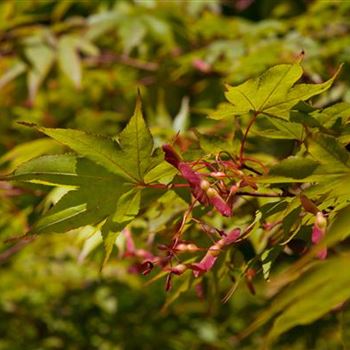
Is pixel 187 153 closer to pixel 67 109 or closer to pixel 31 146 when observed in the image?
pixel 31 146

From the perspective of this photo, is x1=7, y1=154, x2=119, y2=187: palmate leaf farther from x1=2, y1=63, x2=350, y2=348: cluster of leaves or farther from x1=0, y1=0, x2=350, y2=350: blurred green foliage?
x1=0, y1=0, x2=350, y2=350: blurred green foliage

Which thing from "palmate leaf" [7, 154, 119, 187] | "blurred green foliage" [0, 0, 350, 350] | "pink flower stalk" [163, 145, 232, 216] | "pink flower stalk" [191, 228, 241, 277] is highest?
"pink flower stalk" [163, 145, 232, 216]

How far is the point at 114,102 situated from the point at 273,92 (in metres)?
1.36

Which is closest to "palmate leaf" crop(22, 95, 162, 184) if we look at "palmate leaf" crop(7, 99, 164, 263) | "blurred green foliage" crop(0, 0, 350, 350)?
"palmate leaf" crop(7, 99, 164, 263)

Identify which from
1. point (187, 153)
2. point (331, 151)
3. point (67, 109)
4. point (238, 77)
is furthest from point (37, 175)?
point (67, 109)

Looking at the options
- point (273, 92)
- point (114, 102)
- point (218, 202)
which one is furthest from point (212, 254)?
point (114, 102)

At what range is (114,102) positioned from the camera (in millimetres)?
1988

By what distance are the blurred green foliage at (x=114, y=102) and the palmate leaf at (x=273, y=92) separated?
85 cm

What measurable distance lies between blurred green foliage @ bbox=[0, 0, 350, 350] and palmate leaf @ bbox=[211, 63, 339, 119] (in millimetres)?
849

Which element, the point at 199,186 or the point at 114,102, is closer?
the point at 199,186

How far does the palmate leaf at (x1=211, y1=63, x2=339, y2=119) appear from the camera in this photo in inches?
25.5

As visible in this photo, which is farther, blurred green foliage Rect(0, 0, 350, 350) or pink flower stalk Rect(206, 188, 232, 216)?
blurred green foliage Rect(0, 0, 350, 350)

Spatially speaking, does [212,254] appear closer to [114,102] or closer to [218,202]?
[218,202]

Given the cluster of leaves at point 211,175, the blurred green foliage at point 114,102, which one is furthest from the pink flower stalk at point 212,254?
the blurred green foliage at point 114,102
